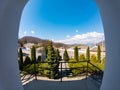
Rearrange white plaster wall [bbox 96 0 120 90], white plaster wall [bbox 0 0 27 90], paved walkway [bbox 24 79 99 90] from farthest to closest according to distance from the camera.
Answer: paved walkway [bbox 24 79 99 90], white plaster wall [bbox 0 0 27 90], white plaster wall [bbox 96 0 120 90]

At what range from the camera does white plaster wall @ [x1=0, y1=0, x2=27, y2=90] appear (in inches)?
103

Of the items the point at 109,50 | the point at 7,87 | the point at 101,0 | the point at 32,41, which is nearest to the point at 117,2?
the point at 101,0

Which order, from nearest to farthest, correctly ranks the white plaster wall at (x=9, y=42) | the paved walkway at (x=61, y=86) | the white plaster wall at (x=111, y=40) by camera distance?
1. the white plaster wall at (x=111, y=40)
2. the white plaster wall at (x=9, y=42)
3. the paved walkway at (x=61, y=86)

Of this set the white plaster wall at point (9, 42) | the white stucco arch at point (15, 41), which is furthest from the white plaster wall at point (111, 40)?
the white plaster wall at point (9, 42)

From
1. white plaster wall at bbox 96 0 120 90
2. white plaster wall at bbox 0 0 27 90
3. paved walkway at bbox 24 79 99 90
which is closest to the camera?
white plaster wall at bbox 96 0 120 90

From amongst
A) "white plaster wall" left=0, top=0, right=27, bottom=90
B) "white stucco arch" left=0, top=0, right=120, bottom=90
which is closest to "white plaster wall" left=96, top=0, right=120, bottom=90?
"white stucco arch" left=0, top=0, right=120, bottom=90

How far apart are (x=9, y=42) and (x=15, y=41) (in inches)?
12.7

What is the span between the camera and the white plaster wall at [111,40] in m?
2.48

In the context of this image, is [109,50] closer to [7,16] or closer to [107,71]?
[107,71]

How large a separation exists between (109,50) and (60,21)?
24.4 metres

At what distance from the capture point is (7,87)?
2.79 m

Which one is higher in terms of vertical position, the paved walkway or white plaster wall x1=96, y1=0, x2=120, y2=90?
white plaster wall x1=96, y1=0, x2=120, y2=90

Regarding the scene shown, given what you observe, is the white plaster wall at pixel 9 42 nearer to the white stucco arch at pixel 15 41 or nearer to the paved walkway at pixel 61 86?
the white stucco arch at pixel 15 41

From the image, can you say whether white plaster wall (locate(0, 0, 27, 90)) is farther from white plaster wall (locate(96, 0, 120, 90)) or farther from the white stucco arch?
white plaster wall (locate(96, 0, 120, 90))
